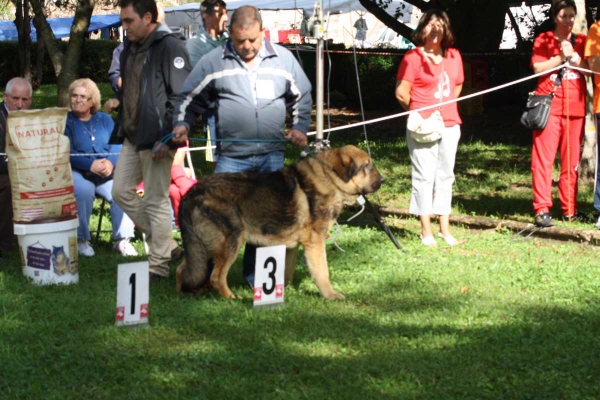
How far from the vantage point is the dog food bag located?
6.79 m

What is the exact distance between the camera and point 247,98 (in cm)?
609

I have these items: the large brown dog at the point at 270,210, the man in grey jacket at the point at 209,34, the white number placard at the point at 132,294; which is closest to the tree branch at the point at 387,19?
the man in grey jacket at the point at 209,34

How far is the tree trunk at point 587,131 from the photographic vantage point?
920 cm

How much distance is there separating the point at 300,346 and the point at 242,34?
86.1 inches

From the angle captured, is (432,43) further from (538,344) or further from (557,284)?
(538,344)

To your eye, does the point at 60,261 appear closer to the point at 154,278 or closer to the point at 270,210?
the point at 154,278

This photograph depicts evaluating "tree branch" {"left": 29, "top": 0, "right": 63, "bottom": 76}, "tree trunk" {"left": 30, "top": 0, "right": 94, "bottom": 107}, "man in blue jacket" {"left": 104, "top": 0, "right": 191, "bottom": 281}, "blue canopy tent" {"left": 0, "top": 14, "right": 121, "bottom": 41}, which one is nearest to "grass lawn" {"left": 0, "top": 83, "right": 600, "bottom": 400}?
"man in blue jacket" {"left": 104, "top": 0, "right": 191, "bottom": 281}

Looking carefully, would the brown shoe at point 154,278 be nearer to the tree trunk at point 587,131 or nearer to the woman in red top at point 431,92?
the woman in red top at point 431,92

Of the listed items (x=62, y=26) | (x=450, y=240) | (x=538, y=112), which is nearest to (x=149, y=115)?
(x=450, y=240)

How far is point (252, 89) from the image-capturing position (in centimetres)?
609

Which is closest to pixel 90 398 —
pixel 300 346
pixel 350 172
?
pixel 300 346

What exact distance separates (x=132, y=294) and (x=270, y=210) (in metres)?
1.18

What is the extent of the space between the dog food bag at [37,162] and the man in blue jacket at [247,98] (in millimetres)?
1322

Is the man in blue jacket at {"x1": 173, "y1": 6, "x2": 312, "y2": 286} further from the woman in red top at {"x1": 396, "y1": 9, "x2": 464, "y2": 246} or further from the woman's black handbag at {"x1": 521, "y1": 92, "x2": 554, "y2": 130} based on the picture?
the woman's black handbag at {"x1": 521, "y1": 92, "x2": 554, "y2": 130}
